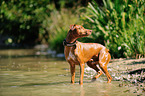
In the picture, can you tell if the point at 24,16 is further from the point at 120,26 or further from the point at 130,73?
the point at 130,73

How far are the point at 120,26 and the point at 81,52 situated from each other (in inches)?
265

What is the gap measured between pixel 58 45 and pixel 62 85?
14071mm

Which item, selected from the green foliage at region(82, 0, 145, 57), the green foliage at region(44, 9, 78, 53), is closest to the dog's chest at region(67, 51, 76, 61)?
the green foliage at region(82, 0, 145, 57)

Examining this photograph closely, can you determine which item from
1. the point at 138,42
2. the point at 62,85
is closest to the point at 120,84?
the point at 62,85

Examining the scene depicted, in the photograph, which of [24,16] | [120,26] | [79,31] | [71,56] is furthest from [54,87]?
[24,16]

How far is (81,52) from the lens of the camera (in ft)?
29.4

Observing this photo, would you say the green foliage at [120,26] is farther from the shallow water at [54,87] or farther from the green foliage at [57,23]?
the green foliage at [57,23]

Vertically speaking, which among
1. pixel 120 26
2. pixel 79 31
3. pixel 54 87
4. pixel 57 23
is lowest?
pixel 54 87

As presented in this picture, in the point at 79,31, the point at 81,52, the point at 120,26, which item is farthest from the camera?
the point at 120,26

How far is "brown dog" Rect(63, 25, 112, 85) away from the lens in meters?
8.66

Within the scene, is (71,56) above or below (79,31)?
below

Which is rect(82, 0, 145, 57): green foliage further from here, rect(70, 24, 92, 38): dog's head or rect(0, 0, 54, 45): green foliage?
rect(0, 0, 54, 45): green foliage

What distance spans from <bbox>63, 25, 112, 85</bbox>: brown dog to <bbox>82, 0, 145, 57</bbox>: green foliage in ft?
14.1

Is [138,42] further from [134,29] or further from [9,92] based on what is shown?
[9,92]
